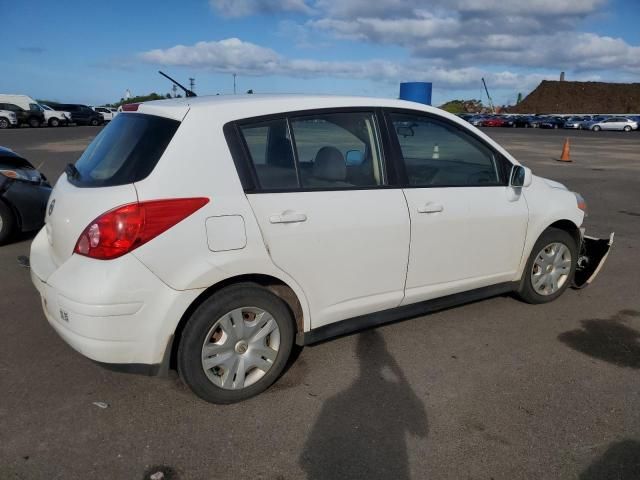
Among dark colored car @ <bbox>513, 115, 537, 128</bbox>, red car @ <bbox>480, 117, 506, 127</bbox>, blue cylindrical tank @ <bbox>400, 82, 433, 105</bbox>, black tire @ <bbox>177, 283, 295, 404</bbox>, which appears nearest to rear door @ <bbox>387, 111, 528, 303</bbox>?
black tire @ <bbox>177, 283, 295, 404</bbox>

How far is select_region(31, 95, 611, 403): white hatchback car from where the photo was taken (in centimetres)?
264

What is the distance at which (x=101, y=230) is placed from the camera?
261 centimetres

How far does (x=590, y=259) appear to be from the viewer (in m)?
4.78

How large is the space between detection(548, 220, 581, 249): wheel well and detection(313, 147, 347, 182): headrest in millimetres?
2116

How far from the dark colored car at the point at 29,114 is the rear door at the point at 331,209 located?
1510 inches

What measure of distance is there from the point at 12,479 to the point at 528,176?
3.66 metres

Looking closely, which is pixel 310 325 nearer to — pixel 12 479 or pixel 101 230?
pixel 101 230

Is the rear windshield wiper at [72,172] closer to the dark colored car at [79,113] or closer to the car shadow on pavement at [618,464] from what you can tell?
the car shadow on pavement at [618,464]

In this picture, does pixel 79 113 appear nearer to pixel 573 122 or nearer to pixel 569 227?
pixel 569 227

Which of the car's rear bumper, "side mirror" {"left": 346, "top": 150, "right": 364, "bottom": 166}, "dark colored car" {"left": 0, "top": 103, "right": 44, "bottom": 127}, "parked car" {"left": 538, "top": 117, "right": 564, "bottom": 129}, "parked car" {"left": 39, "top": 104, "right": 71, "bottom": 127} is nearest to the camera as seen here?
the car's rear bumper

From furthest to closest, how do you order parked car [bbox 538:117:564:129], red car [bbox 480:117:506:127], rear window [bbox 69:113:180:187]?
red car [bbox 480:117:506:127] < parked car [bbox 538:117:564:129] < rear window [bbox 69:113:180:187]

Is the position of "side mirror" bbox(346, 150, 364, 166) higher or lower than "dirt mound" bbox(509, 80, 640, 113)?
lower

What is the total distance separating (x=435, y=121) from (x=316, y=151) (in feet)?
3.22

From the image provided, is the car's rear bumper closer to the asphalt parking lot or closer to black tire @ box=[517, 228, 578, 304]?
the asphalt parking lot
